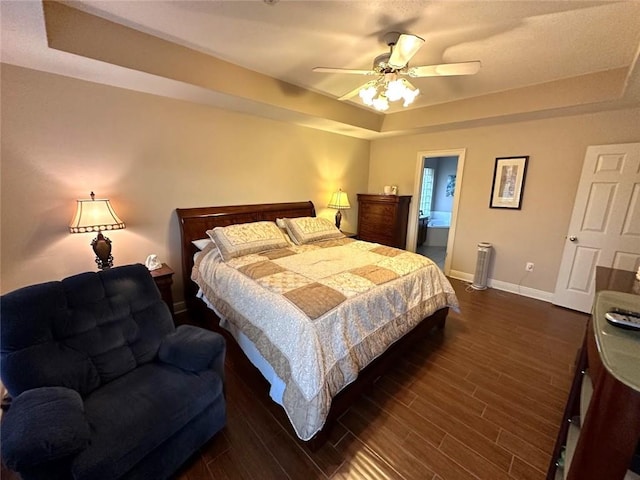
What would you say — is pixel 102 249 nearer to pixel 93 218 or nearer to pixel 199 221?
pixel 93 218

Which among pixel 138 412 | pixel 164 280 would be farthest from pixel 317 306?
pixel 164 280

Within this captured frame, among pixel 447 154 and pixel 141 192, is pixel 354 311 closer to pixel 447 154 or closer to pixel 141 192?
pixel 141 192

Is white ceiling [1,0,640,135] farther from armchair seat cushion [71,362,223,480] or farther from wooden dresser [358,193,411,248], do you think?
wooden dresser [358,193,411,248]

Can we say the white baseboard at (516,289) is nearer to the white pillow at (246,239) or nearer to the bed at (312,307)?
the bed at (312,307)

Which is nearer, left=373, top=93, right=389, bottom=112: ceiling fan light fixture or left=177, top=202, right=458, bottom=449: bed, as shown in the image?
left=177, top=202, right=458, bottom=449: bed

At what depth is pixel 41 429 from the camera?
98 cm

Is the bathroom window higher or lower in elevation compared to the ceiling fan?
lower

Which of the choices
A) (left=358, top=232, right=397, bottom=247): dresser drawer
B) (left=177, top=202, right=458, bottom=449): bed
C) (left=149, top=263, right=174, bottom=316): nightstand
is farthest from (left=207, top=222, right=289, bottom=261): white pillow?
(left=358, top=232, right=397, bottom=247): dresser drawer

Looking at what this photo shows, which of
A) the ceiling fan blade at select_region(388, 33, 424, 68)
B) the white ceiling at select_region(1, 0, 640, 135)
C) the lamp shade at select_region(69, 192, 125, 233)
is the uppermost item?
the white ceiling at select_region(1, 0, 640, 135)

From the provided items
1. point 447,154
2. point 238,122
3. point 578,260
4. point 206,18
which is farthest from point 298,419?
point 447,154

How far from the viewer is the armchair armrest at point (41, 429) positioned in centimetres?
93

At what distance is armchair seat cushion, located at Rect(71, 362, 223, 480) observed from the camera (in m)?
1.05

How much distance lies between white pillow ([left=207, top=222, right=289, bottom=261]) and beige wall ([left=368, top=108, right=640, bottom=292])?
9.96 ft

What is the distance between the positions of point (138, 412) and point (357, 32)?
2.74 metres
